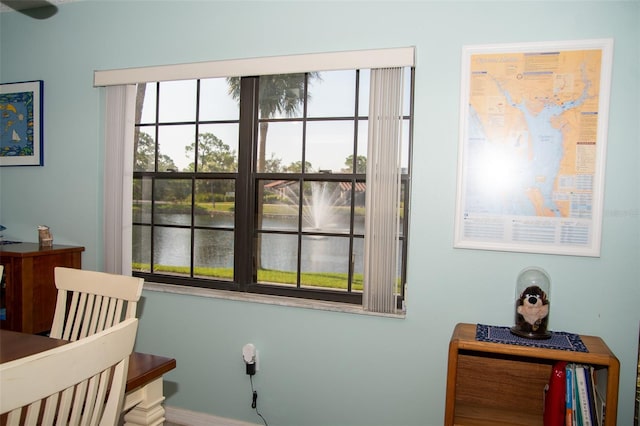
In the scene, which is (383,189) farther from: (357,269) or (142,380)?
(142,380)

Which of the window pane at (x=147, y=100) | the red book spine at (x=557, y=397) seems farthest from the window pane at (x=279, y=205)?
the red book spine at (x=557, y=397)

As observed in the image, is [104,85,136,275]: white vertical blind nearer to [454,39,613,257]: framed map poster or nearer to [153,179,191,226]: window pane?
[153,179,191,226]: window pane

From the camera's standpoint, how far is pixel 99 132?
2920mm

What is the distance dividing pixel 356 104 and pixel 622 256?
1.62 meters

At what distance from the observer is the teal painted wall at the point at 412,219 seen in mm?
2002

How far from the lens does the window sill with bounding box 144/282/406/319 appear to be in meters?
2.37

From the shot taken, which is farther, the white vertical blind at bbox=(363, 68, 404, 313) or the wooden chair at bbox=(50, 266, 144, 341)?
the white vertical blind at bbox=(363, 68, 404, 313)

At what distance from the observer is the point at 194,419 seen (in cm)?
268

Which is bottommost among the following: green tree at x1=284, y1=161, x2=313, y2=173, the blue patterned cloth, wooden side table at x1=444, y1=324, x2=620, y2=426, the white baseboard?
the white baseboard

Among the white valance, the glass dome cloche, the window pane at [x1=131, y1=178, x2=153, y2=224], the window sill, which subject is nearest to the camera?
the glass dome cloche

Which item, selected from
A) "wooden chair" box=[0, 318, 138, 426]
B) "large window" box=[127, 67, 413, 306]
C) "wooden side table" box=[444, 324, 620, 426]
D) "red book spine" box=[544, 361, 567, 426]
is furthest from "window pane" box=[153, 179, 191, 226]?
"red book spine" box=[544, 361, 567, 426]

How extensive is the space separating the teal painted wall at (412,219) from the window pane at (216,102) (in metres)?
0.20

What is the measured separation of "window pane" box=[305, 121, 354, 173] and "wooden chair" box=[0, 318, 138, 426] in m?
1.66

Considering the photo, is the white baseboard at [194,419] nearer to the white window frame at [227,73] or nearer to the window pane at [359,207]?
the white window frame at [227,73]
